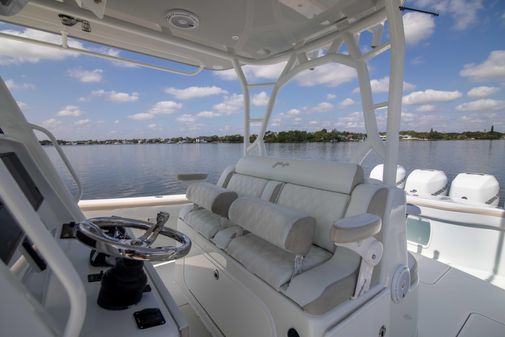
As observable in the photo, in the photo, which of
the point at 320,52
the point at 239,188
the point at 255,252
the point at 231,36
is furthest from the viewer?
the point at 320,52

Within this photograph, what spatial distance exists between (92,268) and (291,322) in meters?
0.81

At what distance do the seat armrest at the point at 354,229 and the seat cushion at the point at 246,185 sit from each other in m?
1.00

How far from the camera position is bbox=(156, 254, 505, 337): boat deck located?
1701 millimetres

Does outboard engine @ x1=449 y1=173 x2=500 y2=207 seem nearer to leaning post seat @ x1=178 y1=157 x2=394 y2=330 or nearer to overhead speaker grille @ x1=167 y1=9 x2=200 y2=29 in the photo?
leaning post seat @ x1=178 y1=157 x2=394 y2=330

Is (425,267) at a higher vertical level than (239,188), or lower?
lower

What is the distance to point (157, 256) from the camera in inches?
24.1

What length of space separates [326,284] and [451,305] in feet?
5.27

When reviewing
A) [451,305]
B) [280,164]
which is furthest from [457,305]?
[280,164]

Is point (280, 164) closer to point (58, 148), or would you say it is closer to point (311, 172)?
point (311, 172)

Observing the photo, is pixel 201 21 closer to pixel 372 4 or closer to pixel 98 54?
pixel 98 54

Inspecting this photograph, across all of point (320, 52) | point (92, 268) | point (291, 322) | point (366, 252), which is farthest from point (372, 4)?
point (92, 268)

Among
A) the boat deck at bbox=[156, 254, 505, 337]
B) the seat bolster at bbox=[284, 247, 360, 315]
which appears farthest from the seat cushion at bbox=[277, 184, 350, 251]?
the boat deck at bbox=[156, 254, 505, 337]

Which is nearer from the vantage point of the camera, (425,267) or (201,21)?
(201,21)

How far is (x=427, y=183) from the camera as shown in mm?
3287
